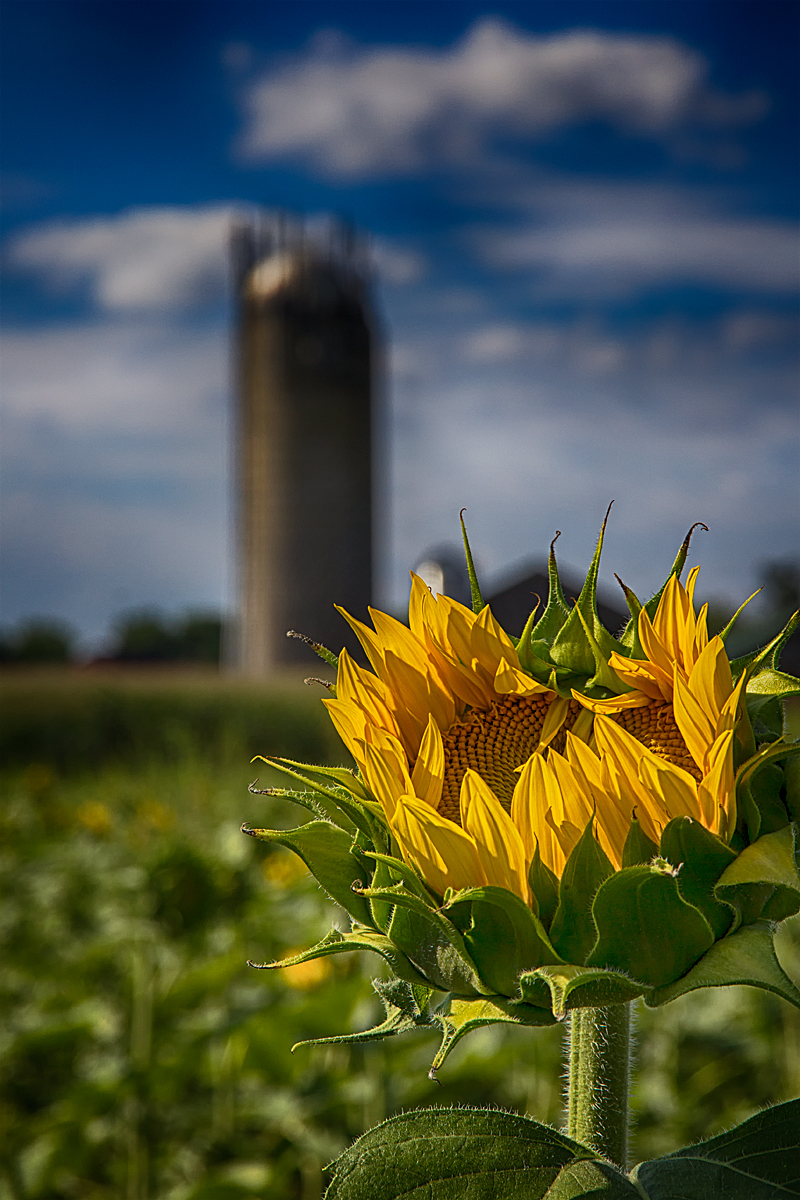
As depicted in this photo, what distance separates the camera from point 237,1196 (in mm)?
1407

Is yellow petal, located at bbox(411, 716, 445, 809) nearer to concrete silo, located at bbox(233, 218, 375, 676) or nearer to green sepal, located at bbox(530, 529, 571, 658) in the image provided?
green sepal, located at bbox(530, 529, 571, 658)

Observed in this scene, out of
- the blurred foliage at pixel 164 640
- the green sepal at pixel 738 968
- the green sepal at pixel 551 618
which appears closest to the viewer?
the green sepal at pixel 738 968

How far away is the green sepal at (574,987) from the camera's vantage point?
0.34 m

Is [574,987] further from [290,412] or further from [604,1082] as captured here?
[290,412]

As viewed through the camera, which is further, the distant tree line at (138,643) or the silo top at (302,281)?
the silo top at (302,281)

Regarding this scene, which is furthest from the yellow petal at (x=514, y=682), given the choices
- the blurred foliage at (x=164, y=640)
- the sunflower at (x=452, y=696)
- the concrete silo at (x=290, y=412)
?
the concrete silo at (x=290, y=412)

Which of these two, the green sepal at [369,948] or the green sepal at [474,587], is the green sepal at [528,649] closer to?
the green sepal at [474,587]

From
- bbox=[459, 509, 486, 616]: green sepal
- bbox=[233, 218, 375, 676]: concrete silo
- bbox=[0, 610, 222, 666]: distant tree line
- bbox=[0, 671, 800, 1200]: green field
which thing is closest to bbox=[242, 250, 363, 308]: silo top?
bbox=[233, 218, 375, 676]: concrete silo

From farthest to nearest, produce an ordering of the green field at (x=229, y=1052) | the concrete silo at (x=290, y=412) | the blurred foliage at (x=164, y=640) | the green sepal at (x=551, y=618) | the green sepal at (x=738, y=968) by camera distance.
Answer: the concrete silo at (x=290, y=412)
the blurred foliage at (x=164, y=640)
the green field at (x=229, y=1052)
the green sepal at (x=551, y=618)
the green sepal at (x=738, y=968)

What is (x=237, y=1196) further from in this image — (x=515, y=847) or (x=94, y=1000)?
(x=515, y=847)

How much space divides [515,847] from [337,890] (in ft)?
0.27

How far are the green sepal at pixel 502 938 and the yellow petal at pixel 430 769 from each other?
56 millimetres

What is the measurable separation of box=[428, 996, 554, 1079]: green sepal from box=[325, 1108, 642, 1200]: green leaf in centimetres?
2

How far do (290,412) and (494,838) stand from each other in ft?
43.3
